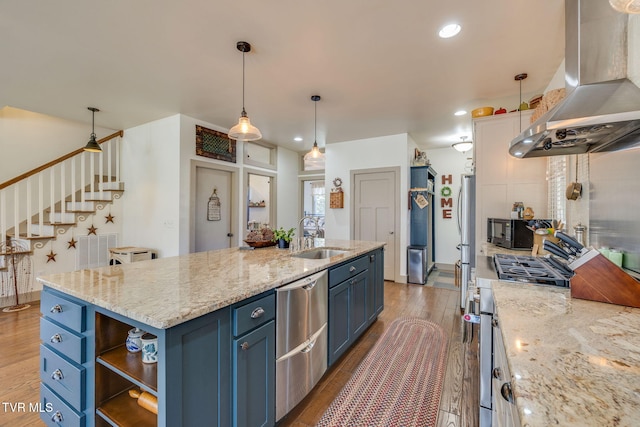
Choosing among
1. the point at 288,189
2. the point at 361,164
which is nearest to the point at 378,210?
the point at 361,164

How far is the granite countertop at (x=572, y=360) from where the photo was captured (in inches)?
21.8

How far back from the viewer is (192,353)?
1123 mm

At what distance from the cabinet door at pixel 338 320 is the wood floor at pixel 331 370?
18 centimetres

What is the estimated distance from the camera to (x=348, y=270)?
7.84 feet

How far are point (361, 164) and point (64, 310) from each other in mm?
4716

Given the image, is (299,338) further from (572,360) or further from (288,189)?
(288,189)

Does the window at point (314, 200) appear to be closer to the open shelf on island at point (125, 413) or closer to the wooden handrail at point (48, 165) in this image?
the wooden handrail at point (48, 165)

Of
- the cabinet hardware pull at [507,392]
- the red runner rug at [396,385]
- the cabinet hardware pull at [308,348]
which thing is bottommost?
the red runner rug at [396,385]

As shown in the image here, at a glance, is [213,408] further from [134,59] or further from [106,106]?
[106,106]

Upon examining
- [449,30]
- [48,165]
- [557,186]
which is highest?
[449,30]

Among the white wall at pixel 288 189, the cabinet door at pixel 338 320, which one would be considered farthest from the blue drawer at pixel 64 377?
the white wall at pixel 288 189

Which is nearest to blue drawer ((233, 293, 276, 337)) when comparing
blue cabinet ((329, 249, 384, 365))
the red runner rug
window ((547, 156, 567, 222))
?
blue cabinet ((329, 249, 384, 365))

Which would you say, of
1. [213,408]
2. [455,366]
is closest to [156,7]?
[213,408]

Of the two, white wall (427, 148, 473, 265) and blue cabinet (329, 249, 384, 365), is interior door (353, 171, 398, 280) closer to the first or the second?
white wall (427, 148, 473, 265)
